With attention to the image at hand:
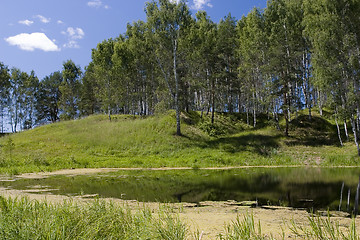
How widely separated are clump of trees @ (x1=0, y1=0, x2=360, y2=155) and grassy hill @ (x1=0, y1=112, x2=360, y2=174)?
224 centimetres

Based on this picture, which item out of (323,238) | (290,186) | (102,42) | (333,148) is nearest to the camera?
(323,238)

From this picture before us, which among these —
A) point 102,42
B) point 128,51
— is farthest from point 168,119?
point 102,42

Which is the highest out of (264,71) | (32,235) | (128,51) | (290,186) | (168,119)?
(128,51)

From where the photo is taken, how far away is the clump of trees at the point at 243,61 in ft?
92.0

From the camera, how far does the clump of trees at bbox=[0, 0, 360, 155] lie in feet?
92.0

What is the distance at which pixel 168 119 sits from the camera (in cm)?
3859

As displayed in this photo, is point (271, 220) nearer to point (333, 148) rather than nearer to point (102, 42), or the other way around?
point (333, 148)

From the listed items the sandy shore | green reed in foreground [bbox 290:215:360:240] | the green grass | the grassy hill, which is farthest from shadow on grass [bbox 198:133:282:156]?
the green grass

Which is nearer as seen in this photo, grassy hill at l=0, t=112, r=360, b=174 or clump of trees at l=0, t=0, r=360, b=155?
grassy hill at l=0, t=112, r=360, b=174

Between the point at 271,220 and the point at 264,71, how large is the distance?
3025 centimetres

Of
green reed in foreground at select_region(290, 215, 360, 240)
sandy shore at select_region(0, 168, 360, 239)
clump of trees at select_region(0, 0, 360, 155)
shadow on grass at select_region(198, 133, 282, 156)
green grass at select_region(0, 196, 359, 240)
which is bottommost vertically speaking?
sandy shore at select_region(0, 168, 360, 239)

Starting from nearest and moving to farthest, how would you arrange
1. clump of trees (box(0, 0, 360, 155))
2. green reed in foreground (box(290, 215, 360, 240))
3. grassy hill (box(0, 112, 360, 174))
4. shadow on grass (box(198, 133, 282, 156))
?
1. green reed in foreground (box(290, 215, 360, 240))
2. grassy hill (box(0, 112, 360, 174))
3. clump of trees (box(0, 0, 360, 155))
4. shadow on grass (box(198, 133, 282, 156))

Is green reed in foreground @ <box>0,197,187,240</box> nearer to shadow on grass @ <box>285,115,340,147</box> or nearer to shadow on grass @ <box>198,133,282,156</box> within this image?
shadow on grass @ <box>198,133,282,156</box>

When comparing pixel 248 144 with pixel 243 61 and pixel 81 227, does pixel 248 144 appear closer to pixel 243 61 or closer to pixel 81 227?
pixel 243 61
